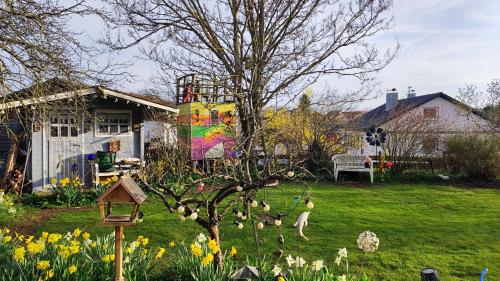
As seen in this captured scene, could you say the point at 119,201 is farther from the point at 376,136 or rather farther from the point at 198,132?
the point at 376,136

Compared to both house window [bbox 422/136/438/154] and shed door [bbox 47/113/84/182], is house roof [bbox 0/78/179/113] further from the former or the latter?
house window [bbox 422/136/438/154]

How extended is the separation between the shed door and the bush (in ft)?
39.7

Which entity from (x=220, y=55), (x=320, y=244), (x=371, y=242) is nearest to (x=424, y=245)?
(x=320, y=244)

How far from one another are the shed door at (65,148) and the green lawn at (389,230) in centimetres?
352

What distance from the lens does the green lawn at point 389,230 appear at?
5516mm

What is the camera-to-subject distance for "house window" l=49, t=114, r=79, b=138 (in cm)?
1186

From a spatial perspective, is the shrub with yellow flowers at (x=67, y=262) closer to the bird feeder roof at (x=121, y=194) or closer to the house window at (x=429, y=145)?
the bird feeder roof at (x=121, y=194)

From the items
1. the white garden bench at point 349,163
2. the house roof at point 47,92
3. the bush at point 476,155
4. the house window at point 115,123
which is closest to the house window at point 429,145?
the bush at point 476,155

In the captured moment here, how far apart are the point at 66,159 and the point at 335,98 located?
929 centimetres

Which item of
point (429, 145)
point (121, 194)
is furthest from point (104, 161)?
point (429, 145)

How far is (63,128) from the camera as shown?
39.5ft

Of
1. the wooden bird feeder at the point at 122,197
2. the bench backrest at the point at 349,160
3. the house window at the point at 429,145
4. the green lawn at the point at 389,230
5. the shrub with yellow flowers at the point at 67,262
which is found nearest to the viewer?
the wooden bird feeder at the point at 122,197

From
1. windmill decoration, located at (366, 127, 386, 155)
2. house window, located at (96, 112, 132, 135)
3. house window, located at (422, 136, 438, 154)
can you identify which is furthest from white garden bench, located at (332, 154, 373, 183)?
house window, located at (96, 112, 132, 135)

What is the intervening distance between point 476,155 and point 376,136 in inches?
133
